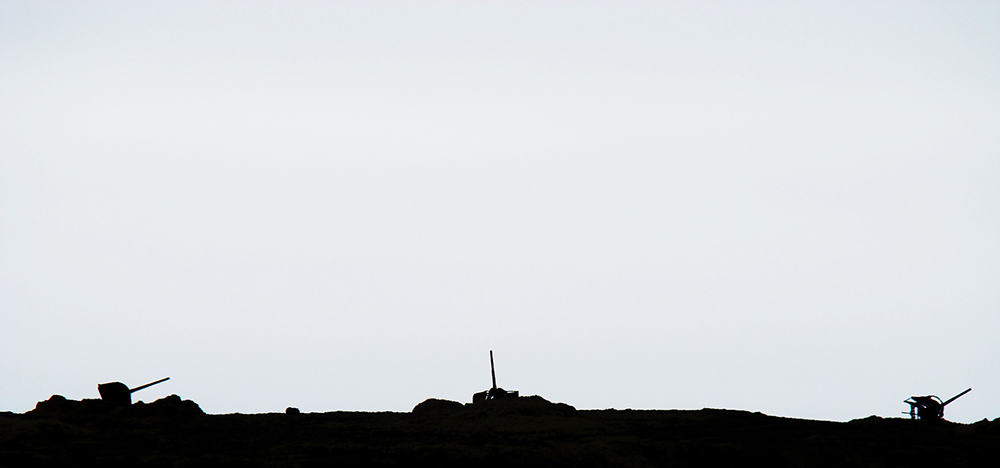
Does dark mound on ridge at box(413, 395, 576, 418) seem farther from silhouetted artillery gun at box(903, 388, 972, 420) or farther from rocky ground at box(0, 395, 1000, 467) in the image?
silhouetted artillery gun at box(903, 388, 972, 420)

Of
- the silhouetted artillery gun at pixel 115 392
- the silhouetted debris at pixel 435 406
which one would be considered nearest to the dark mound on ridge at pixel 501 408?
the silhouetted debris at pixel 435 406

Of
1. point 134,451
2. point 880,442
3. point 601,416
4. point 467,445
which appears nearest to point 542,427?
point 467,445

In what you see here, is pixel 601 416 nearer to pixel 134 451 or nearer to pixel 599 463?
pixel 599 463

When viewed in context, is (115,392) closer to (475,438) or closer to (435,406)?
(435,406)

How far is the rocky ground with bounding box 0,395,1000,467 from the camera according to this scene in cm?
2012

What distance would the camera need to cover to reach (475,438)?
75.4ft

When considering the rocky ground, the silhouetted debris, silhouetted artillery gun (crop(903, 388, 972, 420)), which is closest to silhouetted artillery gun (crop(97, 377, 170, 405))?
the rocky ground

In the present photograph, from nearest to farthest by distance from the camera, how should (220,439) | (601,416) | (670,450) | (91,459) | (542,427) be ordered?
(91,459)
(670,450)
(220,439)
(542,427)
(601,416)

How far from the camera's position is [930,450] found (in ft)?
69.5

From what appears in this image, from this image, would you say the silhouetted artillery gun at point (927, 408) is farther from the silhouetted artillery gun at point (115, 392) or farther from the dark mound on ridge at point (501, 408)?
the silhouetted artillery gun at point (115, 392)

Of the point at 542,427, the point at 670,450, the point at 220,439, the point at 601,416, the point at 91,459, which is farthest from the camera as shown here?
the point at 601,416

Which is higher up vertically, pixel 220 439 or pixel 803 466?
pixel 220 439

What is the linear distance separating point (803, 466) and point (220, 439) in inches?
573

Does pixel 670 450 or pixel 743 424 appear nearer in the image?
Result: pixel 670 450
